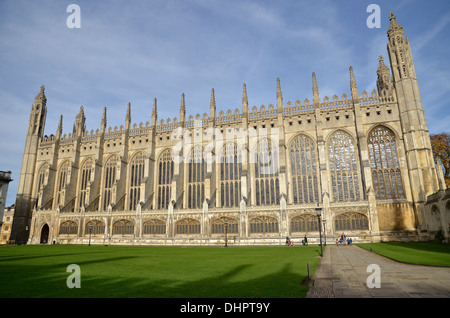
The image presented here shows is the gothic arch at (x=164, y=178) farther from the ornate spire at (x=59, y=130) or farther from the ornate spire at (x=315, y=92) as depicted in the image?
the ornate spire at (x=315, y=92)

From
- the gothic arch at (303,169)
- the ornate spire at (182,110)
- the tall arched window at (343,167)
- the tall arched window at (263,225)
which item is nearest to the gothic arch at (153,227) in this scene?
the tall arched window at (263,225)

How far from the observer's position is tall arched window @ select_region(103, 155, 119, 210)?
4822cm

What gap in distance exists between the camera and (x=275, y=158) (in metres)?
40.6

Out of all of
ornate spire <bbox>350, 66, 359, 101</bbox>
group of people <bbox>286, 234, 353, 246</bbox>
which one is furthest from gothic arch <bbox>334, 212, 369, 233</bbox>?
ornate spire <bbox>350, 66, 359, 101</bbox>

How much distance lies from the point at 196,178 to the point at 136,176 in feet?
36.6

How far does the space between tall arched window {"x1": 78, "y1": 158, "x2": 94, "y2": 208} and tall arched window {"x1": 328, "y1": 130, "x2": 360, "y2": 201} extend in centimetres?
3897

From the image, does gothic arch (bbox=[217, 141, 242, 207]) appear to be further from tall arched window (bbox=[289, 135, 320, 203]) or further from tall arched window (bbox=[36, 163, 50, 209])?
tall arched window (bbox=[36, 163, 50, 209])

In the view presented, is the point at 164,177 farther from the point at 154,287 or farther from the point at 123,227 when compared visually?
the point at 154,287

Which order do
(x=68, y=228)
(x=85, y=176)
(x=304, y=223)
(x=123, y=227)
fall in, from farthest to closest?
(x=85, y=176)
(x=68, y=228)
(x=123, y=227)
(x=304, y=223)

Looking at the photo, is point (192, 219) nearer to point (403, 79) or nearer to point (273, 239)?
point (273, 239)

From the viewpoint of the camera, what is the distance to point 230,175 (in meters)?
42.0

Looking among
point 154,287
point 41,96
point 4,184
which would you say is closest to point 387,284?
point 154,287

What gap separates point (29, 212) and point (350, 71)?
187 feet
